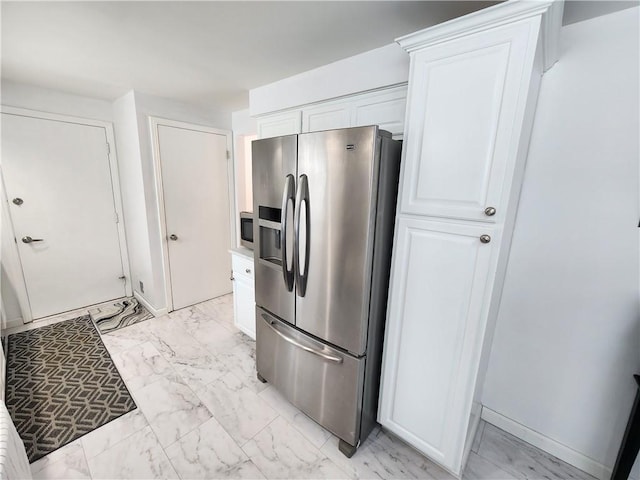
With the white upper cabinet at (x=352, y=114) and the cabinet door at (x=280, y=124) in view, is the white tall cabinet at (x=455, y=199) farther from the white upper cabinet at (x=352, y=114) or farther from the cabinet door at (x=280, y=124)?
the cabinet door at (x=280, y=124)

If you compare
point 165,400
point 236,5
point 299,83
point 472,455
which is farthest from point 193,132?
point 472,455

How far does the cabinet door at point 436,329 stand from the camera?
1.18m

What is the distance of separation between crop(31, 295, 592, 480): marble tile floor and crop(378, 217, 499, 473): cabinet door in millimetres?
329

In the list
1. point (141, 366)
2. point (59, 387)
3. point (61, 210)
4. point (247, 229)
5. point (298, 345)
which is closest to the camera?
point (298, 345)

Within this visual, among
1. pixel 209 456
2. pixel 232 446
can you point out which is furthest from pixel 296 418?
pixel 209 456

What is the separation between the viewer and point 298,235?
4.93ft

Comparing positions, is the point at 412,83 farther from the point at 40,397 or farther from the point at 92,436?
the point at 40,397

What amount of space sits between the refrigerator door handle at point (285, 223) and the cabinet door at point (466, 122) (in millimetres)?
600

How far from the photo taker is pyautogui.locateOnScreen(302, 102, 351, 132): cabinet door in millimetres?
1931

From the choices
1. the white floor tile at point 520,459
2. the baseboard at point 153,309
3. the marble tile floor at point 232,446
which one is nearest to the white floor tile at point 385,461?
the marble tile floor at point 232,446

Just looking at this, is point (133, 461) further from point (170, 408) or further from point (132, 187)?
point (132, 187)

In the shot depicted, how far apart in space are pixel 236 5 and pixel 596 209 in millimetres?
1973

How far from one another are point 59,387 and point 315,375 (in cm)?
196

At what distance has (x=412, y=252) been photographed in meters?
1.32
